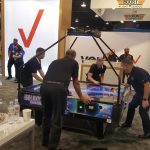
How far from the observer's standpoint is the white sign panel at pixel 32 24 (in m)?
8.70

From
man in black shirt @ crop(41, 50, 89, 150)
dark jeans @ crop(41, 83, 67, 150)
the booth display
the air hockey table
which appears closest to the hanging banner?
the air hockey table

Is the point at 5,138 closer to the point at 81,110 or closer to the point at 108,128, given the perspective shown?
the point at 81,110

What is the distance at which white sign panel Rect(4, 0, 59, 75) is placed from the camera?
8.70 meters

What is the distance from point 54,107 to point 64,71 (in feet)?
1.43

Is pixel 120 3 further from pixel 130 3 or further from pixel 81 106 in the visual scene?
pixel 81 106

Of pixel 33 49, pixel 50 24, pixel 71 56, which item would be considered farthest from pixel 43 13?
pixel 71 56

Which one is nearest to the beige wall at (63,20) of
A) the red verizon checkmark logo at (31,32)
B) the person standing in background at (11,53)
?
the red verizon checkmark logo at (31,32)

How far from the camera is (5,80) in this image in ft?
28.1

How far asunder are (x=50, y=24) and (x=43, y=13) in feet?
1.39

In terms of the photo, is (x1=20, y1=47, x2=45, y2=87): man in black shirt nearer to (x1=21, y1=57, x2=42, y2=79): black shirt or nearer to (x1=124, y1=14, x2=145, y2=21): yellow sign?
(x1=21, y1=57, x2=42, y2=79): black shirt

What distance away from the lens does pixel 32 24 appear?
29.0 feet

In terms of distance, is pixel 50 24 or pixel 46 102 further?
pixel 50 24

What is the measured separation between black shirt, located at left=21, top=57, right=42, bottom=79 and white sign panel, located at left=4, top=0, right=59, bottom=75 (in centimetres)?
403

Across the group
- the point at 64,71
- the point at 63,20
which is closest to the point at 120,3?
the point at 63,20
